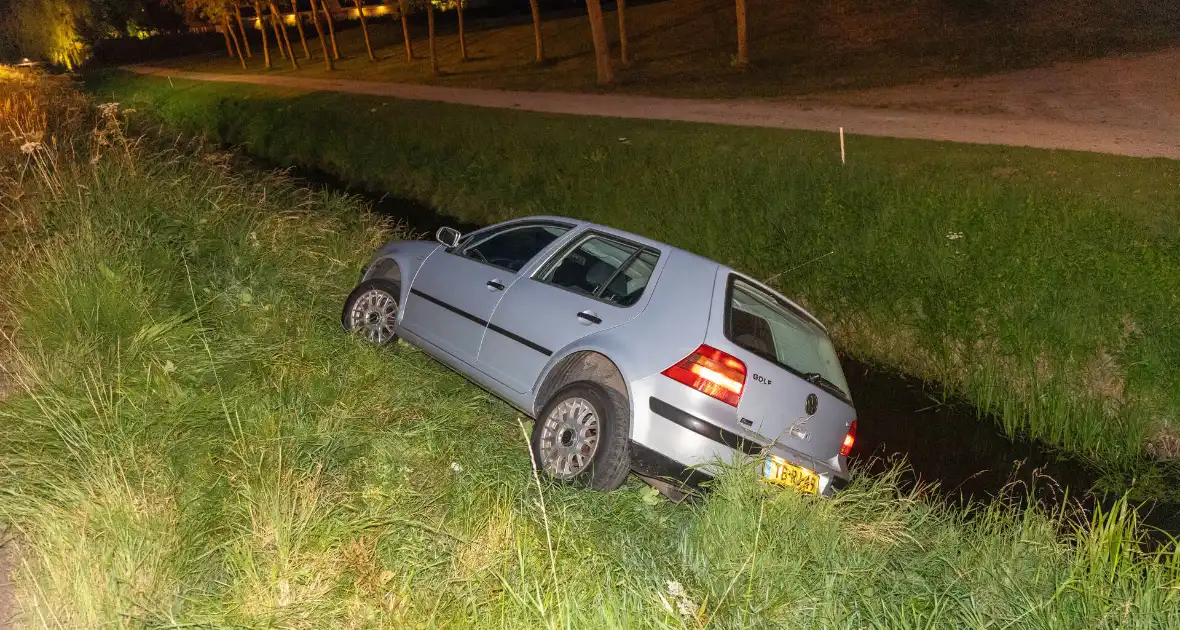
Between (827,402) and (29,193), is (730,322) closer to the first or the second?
(827,402)

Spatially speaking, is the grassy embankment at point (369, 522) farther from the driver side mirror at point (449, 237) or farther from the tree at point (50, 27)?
the tree at point (50, 27)

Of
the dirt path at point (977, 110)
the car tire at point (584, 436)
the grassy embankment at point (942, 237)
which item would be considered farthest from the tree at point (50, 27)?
the car tire at point (584, 436)

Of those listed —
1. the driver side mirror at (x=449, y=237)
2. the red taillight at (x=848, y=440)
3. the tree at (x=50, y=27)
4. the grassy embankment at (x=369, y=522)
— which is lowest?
the red taillight at (x=848, y=440)

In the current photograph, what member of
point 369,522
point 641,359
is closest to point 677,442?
point 641,359

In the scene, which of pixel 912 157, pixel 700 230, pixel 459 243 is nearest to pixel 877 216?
pixel 700 230

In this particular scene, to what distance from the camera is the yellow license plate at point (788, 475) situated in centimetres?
540

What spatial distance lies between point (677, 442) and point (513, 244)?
259cm

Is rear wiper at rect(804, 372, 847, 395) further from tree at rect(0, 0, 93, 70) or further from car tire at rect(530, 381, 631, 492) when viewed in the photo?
tree at rect(0, 0, 93, 70)

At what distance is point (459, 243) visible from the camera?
7.62 metres

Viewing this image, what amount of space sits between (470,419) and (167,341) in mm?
2159

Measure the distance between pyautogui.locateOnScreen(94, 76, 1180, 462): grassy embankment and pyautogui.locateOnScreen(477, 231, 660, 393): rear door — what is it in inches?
174

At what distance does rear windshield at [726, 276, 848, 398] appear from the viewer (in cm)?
571

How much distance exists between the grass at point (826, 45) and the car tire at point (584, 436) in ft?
63.4

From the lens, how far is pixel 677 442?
17.4ft
